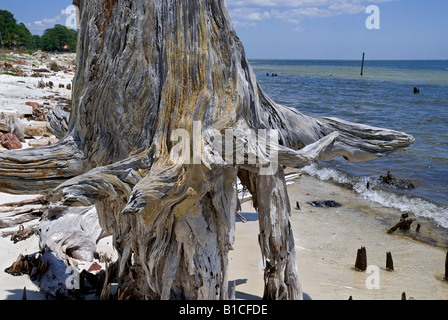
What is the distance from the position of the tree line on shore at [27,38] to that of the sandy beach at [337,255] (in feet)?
147

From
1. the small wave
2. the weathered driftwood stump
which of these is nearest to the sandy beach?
the small wave

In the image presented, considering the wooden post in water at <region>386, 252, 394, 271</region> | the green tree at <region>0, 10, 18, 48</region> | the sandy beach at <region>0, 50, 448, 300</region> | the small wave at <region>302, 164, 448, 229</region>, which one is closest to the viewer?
the sandy beach at <region>0, 50, 448, 300</region>

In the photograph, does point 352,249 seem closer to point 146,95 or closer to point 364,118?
point 146,95

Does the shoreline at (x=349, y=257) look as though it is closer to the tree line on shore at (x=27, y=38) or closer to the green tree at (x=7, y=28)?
the tree line on shore at (x=27, y=38)

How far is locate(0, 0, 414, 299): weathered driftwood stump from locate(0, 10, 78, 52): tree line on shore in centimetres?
4827

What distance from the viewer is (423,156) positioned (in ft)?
51.0

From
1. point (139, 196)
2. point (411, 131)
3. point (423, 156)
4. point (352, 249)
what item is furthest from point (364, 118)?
point (139, 196)

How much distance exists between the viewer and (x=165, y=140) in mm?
3246

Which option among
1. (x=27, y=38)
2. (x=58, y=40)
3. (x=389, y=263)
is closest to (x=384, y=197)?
(x=389, y=263)

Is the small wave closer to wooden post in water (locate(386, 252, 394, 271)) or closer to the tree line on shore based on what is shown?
wooden post in water (locate(386, 252, 394, 271))

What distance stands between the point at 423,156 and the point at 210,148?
14.2 metres

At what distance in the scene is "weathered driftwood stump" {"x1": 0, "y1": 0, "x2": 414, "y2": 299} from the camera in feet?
10.4

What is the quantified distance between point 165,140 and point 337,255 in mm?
5121

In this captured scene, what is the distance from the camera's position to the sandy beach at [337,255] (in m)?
5.67
